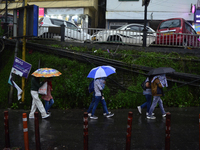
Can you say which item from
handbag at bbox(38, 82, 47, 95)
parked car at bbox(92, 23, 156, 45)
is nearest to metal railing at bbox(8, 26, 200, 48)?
parked car at bbox(92, 23, 156, 45)

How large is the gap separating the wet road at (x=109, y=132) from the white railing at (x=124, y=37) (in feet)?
13.1

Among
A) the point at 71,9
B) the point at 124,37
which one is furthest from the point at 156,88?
the point at 71,9

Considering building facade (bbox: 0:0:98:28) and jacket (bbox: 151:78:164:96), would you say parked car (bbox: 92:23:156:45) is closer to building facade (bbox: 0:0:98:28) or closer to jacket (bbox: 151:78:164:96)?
jacket (bbox: 151:78:164:96)

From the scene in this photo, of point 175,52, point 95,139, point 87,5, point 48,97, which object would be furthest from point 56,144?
point 87,5

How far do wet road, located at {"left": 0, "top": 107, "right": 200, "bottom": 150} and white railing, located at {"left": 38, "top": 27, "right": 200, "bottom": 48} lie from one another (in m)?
3.98

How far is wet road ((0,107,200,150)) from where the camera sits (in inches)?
187

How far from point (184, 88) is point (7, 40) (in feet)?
28.5

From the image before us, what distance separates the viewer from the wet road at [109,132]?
4.74m

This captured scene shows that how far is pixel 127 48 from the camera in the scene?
10.2 meters

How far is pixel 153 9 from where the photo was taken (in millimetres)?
20547

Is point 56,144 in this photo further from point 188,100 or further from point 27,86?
point 188,100

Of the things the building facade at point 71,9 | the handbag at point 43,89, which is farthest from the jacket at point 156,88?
the building facade at point 71,9

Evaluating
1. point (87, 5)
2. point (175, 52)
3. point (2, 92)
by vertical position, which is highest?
point (87, 5)

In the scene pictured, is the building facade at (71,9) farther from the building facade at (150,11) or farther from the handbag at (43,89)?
the handbag at (43,89)
